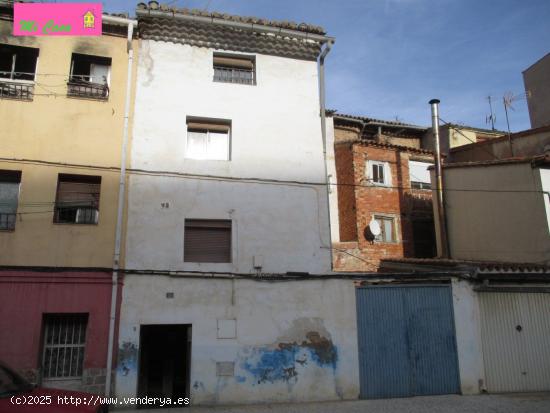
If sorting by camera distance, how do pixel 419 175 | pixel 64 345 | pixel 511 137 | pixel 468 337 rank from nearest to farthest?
pixel 64 345, pixel 468 337, pixel 511 137, pixel 419 175

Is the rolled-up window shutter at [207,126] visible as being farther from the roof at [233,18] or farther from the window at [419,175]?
the window at [419,175]

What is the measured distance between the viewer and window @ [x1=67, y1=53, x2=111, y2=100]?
1026 cm

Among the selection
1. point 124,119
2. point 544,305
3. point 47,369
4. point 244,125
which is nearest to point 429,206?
point 544,305

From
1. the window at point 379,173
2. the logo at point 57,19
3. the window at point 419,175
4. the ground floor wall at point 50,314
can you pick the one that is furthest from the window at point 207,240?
the window at point 419,175

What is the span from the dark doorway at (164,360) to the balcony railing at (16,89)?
237 inches

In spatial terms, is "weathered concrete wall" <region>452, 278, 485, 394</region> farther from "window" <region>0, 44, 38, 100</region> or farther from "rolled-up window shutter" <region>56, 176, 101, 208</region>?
"window" <region>0, 44, 38, 100</region>

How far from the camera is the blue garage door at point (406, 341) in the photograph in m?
9.73

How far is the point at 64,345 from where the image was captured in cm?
893

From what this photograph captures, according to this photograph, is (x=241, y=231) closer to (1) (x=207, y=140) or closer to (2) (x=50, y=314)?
(1) (x=207, y=140)

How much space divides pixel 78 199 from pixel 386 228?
37.1 ft

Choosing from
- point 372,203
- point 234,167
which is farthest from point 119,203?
point 372,203

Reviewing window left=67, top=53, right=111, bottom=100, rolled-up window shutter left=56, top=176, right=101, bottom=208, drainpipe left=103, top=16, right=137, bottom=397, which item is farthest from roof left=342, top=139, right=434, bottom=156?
rolled-up window shutter left=56, top=176, right=101, bottom=208

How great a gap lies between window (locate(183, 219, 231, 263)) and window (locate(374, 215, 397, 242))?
8.09 meters

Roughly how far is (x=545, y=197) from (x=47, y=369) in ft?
45.4
